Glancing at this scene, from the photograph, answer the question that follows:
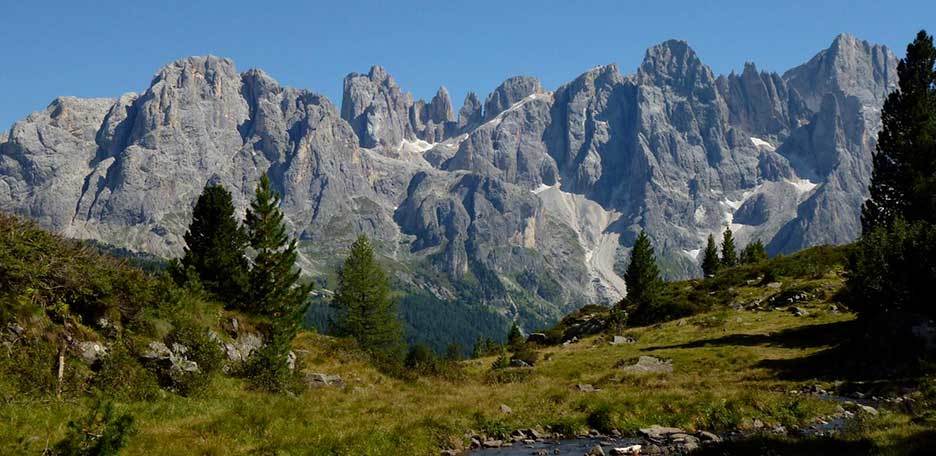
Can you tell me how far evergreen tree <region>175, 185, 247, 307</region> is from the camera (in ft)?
139

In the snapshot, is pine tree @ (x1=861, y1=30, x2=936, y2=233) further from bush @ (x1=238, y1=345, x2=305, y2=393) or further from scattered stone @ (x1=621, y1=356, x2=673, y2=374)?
bush @ (x1=238, y1=345, x2=305, y2=393)

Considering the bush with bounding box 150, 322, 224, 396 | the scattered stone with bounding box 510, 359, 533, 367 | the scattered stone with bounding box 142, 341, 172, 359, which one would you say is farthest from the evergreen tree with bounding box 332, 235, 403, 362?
the scattered stone with bounding box 142, 341, 172, 359

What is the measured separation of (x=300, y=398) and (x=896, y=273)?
→ 34627mm

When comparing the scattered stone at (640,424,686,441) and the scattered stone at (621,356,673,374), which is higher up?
the scattered stone at (621,356,673,374)

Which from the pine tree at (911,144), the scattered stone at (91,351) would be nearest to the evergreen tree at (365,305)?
the scattered stone at (91,351)

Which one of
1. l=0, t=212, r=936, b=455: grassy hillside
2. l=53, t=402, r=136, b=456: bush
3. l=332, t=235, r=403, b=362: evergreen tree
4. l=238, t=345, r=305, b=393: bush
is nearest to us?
l=53, t=402, r=136, b=456: bush

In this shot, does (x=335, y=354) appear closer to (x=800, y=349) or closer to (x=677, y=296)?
(x=800, y=349)

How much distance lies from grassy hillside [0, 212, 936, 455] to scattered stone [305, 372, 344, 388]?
1.68 feet

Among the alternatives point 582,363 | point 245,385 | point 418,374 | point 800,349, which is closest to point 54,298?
point 245,385

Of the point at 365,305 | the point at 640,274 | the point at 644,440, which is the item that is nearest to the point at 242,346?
the point at 644,440

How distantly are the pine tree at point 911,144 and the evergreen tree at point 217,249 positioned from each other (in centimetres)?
4879

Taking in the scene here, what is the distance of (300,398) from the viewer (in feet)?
95.1

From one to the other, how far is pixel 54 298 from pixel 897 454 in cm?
2746

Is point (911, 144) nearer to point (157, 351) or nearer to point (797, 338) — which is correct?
point (797, 338)
